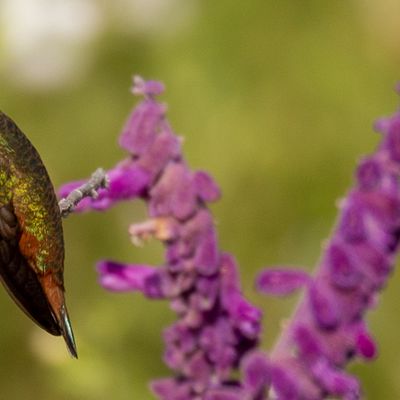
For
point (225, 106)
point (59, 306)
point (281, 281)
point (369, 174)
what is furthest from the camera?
point (225, 106)

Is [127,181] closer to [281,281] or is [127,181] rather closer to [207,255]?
[207,255]

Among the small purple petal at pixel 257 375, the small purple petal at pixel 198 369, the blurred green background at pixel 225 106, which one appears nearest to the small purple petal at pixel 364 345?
the small purple petal at pixel 257 375

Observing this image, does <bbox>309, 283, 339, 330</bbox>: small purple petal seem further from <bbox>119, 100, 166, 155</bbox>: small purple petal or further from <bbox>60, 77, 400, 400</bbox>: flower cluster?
<bbox>119, 100, 166, 155</bbox>: small purple petal

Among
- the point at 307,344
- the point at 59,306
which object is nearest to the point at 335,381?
the point at 307,344

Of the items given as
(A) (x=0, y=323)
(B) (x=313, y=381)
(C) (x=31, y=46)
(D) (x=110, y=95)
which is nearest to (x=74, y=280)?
(A) (x=0, y=323)

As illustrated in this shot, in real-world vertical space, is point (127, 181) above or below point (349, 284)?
above

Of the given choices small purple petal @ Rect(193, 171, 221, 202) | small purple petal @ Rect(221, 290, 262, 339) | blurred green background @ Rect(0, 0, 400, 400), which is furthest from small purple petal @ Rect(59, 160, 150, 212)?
blurred green background @ Rect(0, 0, 400, 400)

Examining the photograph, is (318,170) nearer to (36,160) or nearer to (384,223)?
(36,160)

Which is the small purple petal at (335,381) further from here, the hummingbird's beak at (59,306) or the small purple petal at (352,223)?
the hummingbird's beak at (59,306)
